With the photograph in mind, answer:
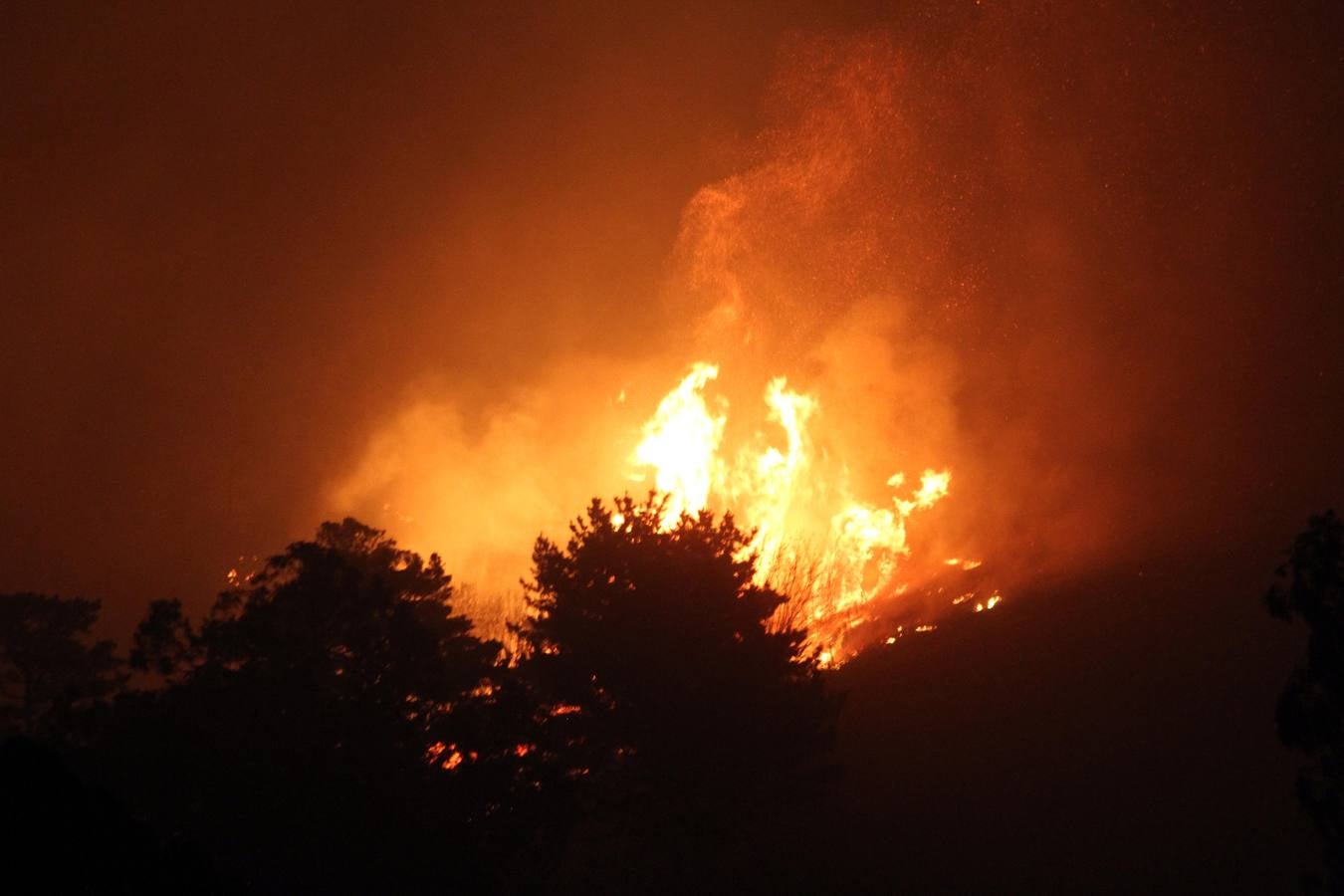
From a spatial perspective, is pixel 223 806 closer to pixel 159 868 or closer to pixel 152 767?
pixel 152 767

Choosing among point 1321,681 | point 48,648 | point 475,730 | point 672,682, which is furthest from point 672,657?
point 48,648

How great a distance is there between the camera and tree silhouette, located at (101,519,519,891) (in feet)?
45.2

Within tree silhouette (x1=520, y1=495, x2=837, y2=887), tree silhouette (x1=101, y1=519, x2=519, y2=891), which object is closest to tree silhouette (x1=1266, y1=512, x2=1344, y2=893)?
tree silhouette (x1=520, y1=495, x2=837, y2=887)

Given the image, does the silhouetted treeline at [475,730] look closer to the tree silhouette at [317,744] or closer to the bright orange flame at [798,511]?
the tree silhouette at [317,744]

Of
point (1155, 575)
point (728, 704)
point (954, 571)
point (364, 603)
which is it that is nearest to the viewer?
point (364, 603)

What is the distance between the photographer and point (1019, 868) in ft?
69.5

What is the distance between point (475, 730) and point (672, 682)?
Result: 4380 millimetres

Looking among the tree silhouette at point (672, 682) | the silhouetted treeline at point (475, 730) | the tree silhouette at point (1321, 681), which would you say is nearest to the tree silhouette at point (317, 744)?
the silhouetted treeline at point (475, 730)

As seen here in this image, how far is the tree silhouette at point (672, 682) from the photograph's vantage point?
18188 mm

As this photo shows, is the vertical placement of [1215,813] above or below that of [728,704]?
below

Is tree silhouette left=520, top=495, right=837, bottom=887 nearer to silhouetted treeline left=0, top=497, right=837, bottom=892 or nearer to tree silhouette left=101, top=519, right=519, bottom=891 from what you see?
silhouetted treeline left=0, top=497, right=837, bottom=892

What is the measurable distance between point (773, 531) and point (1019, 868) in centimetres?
3604

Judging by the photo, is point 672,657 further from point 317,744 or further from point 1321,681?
point 1321,681

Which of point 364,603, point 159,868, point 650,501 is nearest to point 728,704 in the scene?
point 650,501
